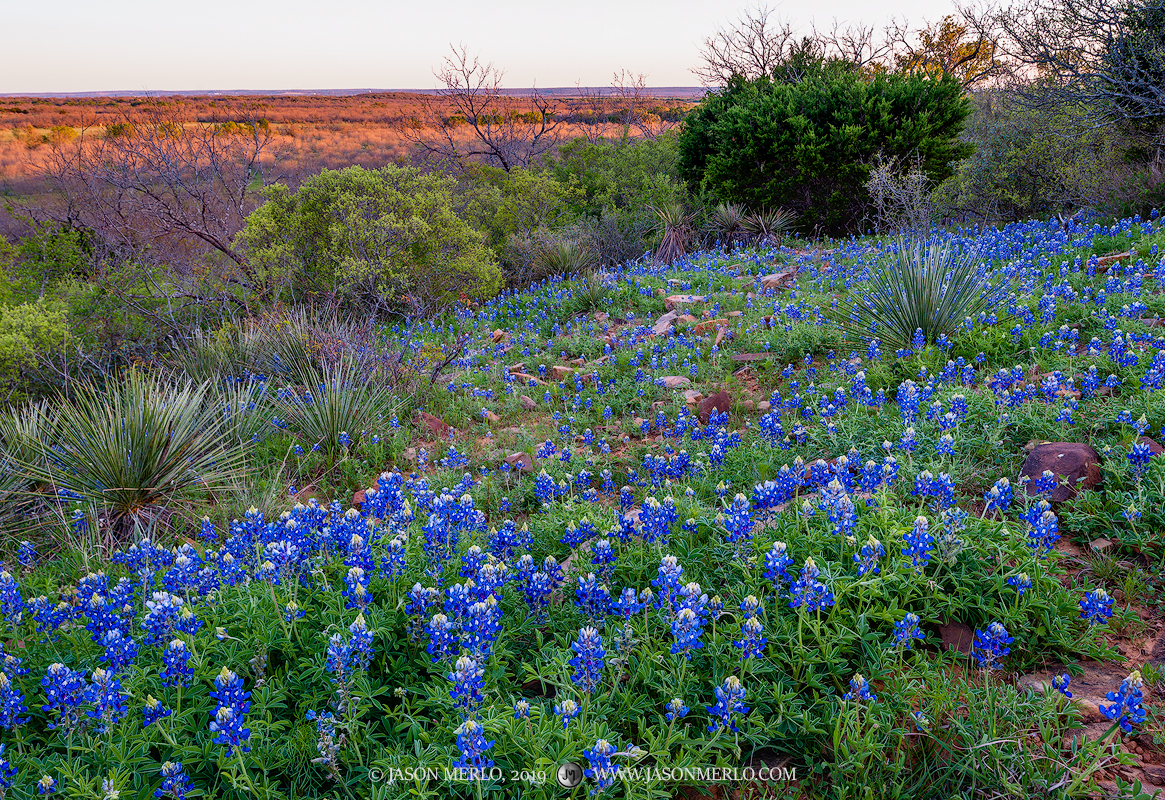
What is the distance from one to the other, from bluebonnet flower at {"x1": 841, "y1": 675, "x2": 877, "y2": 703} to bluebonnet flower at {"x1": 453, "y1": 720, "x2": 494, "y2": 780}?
1.17m

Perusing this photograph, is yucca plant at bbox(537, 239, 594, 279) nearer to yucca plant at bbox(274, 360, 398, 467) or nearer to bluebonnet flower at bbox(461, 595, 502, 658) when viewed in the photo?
yucca plant at bbox(274, 360, 398, 467)

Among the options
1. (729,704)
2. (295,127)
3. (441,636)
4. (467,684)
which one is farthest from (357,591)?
(295,127)

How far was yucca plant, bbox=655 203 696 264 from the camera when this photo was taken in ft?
42.4

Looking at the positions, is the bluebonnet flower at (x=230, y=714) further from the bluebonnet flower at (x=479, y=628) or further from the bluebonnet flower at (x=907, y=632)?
the bluebonnet flower at (x=907, y=632)

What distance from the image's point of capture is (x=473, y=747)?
1.81 meters

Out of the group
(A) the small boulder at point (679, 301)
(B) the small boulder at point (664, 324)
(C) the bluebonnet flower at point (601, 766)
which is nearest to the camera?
(C) the bluebonnet flower at point (601, 766)

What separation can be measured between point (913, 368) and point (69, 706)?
17.5 ft

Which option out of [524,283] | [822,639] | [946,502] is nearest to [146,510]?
[822,639]

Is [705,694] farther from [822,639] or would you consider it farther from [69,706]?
[69,706]

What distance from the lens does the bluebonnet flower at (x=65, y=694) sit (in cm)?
202

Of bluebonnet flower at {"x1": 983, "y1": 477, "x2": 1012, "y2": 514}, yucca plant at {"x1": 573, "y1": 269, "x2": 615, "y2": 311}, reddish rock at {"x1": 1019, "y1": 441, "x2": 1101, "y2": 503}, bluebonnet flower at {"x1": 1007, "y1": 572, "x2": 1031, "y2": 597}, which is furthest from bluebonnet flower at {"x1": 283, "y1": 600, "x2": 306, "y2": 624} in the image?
yucca plant at {"x1": 573, "y1": 269, "x2": 615, "y2": 311}

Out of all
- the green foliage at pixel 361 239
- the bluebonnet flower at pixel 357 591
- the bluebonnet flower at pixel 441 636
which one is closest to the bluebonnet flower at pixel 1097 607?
the bluebonnet flower at pixel 441 636

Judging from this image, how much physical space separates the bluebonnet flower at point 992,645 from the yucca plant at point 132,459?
190 inches

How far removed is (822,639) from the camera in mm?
2275
